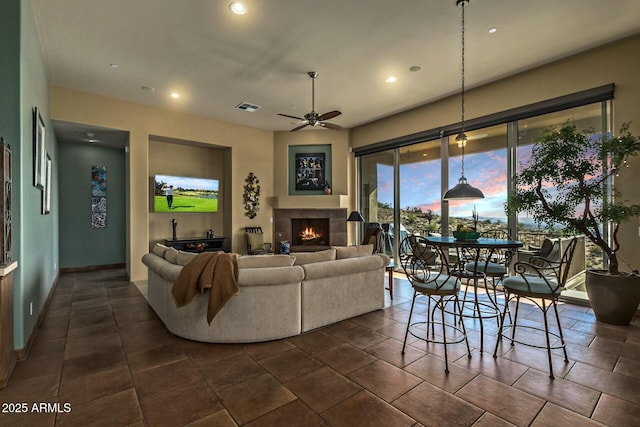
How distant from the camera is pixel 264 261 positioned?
317 cm

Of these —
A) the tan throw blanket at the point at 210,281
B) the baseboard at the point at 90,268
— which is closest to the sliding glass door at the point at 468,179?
the tan throw blanket at the point at 210,281

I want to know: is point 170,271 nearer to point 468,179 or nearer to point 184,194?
point 184,194

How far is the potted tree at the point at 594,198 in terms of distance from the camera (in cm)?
342

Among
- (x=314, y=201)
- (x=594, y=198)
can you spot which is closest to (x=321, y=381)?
(x=594, y=198)

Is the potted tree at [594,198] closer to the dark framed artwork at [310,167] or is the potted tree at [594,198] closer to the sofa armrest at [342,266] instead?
the sofa armrest at [342,266]

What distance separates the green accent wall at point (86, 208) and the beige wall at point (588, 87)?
709 centimetres

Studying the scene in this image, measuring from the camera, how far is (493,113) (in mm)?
5016

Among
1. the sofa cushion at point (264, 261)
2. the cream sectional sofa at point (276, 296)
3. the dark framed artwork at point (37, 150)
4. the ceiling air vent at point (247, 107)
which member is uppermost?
the ceiling air vent at point (247, 107)

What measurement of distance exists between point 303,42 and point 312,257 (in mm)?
2636

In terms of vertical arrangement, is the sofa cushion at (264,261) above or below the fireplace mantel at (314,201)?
below

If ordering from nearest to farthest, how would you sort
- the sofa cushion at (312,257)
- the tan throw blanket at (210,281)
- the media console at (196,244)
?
the tan throw blanket at (210,281) → the sofa cushion at (312,257) → the media console at (196,244)

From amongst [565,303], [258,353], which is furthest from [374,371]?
[565,303]

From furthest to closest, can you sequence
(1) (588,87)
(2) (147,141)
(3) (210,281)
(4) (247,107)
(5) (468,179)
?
(4) (247,107)
(2) (147,141)
(5) (468,179)
(1) (588,87)
(3) (210,281)

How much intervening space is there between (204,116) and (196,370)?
18.2 ft
